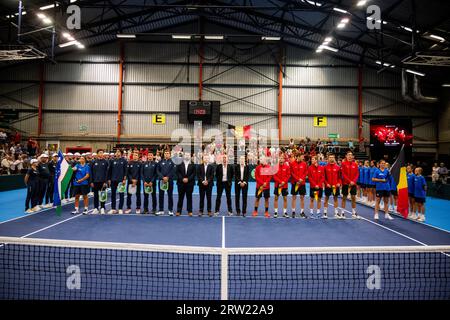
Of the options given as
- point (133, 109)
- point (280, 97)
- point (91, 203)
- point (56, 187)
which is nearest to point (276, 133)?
point (280, 97)

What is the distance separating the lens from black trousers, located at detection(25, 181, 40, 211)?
11131 millimetres

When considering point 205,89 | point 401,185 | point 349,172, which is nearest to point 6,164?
point 205,89

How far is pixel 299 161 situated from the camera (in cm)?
1114

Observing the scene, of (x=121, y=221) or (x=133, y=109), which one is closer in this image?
(x=121, y=221)

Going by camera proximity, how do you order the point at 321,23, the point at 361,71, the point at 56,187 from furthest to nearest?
the point at 361,71
the point at 321,23
the point at 56,187

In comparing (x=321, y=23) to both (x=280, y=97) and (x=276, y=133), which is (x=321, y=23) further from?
(x=276, y=133)

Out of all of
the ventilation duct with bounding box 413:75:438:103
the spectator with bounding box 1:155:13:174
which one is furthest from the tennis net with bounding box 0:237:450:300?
the ventilation duct with bounding box 413:75:438:103

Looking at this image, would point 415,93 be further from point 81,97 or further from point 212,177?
point 81,97

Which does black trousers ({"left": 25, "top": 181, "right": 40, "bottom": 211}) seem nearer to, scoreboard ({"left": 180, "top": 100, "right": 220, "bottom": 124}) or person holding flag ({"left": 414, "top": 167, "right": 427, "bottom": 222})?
person holding flag ({"left": 414, "top": 167, "right": 427, "bottom": 222})

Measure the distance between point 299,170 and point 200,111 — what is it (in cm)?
1827

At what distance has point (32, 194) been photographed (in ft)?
36.8

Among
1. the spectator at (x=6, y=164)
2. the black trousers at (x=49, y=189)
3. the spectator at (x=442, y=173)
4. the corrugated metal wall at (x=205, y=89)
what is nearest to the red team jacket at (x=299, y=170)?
the black trousers at (x=49, y=189)

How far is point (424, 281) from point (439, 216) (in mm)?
9347

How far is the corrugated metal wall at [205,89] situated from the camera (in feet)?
94.9
